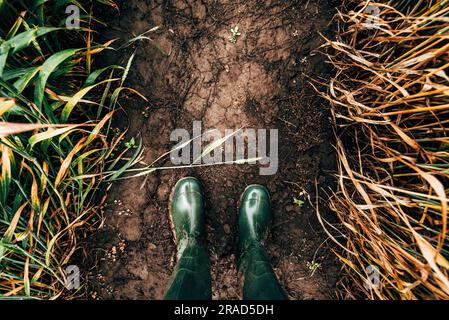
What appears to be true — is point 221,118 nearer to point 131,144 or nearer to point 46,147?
point 131,144

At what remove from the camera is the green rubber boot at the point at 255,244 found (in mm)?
1078

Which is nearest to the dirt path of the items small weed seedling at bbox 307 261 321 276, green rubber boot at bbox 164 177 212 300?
small weed seedling at bbox 307 261 321 276

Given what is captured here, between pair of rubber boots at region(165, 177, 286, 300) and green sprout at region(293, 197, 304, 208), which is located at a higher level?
green sprout at region(293, 197, 304, 208)
